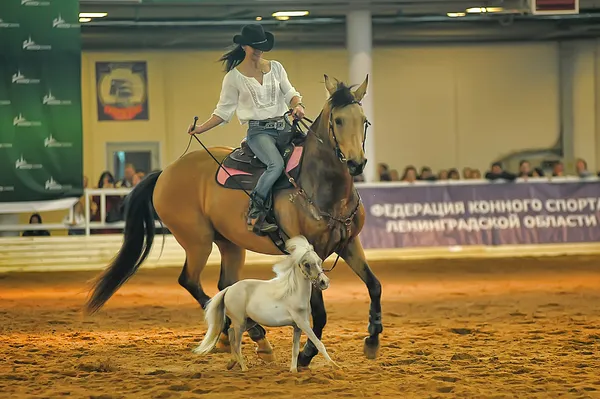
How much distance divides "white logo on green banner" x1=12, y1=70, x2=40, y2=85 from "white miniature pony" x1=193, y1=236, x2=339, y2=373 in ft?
28.3

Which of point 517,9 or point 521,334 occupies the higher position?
point 517,9

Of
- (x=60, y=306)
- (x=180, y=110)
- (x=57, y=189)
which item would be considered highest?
(x=180, y=110)

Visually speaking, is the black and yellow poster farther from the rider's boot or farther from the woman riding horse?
the rider's boot

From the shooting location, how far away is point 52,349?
25.2 feet

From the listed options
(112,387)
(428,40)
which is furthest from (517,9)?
(112,387)

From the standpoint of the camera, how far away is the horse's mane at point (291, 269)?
6.16 metres

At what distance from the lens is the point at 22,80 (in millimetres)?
14000

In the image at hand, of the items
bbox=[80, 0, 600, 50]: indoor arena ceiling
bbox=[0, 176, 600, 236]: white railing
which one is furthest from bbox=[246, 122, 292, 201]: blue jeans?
bbox=[80, 0, 600, 50]: indoor arena ceiling

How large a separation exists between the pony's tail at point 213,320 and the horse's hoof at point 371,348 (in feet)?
3.62

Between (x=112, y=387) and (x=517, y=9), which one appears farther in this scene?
(x=517, y=9)

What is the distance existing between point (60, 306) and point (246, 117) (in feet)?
15.5

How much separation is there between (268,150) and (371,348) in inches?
65.2

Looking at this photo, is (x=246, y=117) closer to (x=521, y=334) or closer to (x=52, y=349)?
(x=52, y=349)

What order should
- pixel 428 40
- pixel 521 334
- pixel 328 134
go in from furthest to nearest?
pixel 428 40 < pixel 521 334 < pixel 328 134
